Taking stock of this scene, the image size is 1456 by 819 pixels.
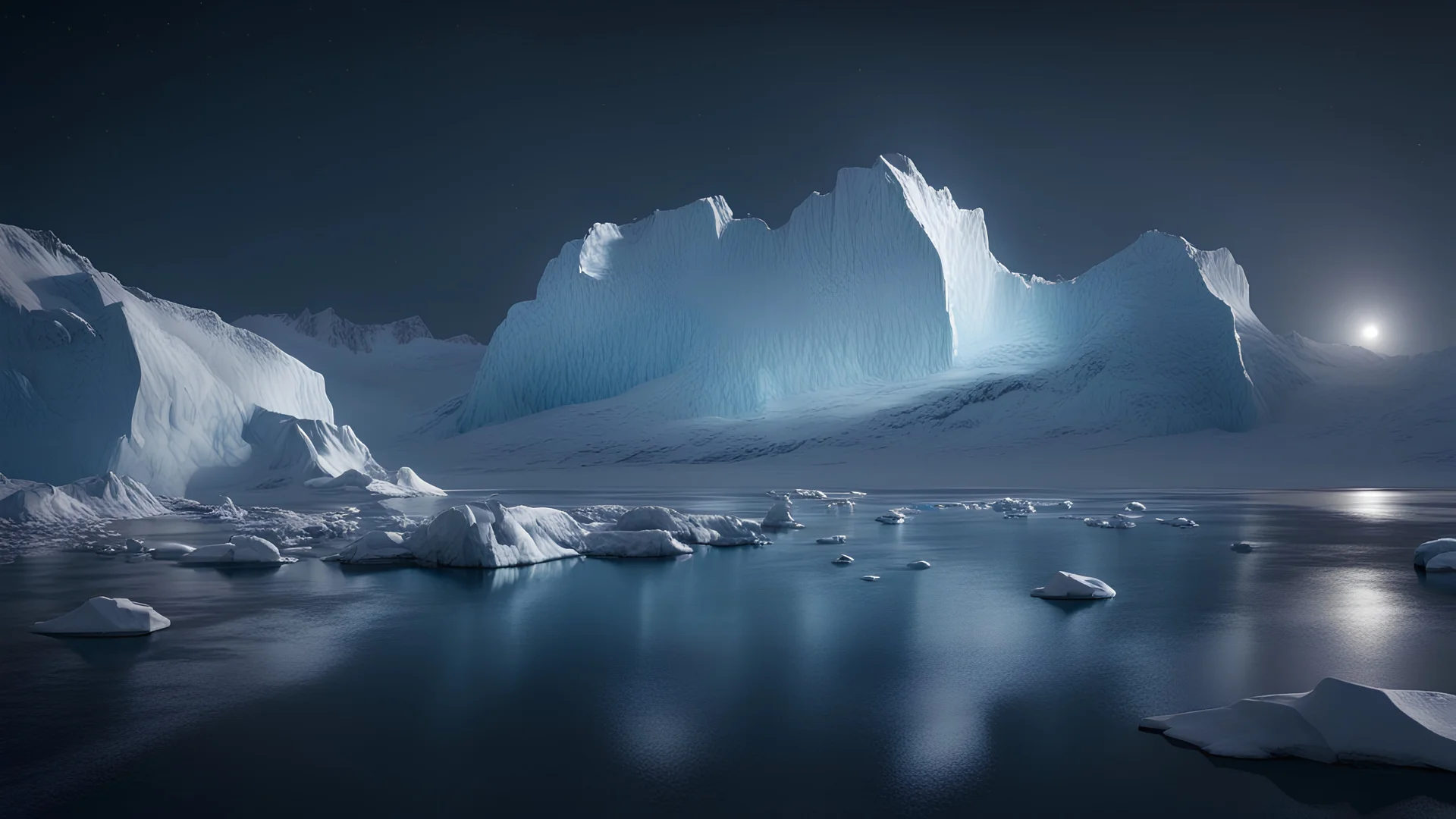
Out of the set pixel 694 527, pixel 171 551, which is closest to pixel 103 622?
pixel 171 551

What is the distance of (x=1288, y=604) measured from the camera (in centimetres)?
1251

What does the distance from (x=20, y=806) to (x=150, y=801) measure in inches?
28.4

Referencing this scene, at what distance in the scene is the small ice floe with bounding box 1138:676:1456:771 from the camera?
6.09 metres

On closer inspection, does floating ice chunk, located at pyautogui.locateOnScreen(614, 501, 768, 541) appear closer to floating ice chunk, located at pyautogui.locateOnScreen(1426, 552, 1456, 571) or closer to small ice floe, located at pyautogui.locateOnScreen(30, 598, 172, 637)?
small ice floe, located at pyautogui.locateOnScreen(30, 598, 172, 637)

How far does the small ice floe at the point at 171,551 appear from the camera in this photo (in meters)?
17.4

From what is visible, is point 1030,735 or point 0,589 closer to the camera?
point 1030,735

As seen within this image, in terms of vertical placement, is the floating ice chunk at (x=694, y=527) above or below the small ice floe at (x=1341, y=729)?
above

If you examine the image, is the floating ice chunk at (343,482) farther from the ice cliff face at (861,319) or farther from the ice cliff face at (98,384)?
the ice cliff face at (861,319)

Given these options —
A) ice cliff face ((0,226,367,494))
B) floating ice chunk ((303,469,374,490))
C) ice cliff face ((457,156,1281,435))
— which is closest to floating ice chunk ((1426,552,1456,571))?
floating ice chunk ((303,469,374,490))

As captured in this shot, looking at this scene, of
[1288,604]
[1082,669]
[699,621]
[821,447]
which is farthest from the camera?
[821,447]

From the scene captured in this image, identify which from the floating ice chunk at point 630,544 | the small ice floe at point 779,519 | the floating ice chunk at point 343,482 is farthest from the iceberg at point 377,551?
the floating ice chunk at point 343,482

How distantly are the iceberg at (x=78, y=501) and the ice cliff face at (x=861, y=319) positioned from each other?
141 ft

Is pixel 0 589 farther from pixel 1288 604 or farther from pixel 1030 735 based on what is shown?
pixel 1288 604

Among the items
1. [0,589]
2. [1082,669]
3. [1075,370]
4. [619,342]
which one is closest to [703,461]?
[619,342]
